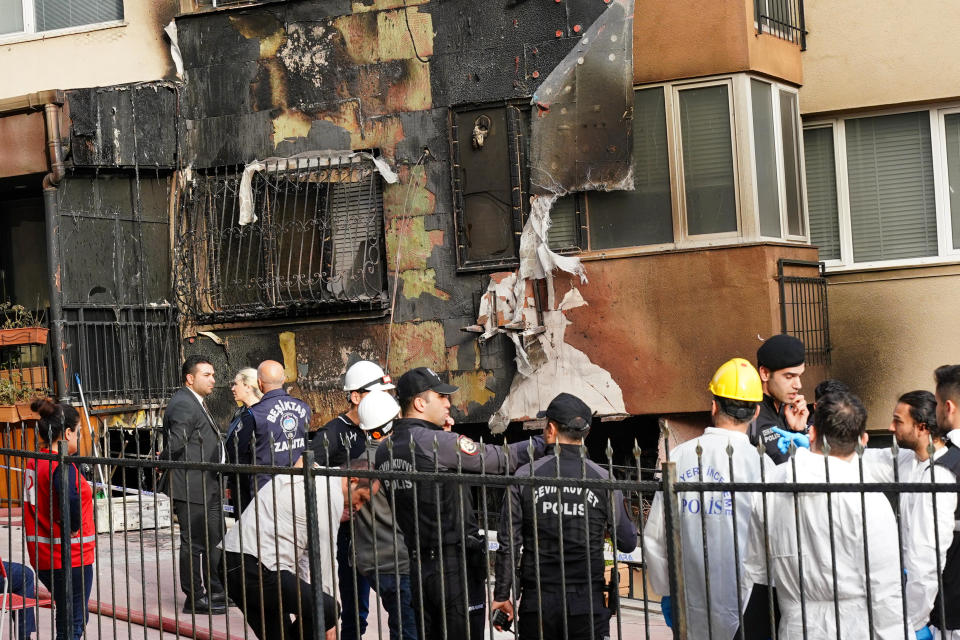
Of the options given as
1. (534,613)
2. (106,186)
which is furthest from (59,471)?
(106,186)

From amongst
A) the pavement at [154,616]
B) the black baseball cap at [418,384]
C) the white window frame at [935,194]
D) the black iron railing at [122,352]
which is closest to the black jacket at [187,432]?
the pavement at [154,616]

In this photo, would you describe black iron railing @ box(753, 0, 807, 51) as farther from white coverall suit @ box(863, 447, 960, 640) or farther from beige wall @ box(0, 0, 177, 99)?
white coverall suit @ box(863, 447, 960, 640)

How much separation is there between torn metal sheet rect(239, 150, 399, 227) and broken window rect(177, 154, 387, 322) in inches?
0.6

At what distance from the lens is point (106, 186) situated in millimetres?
12922

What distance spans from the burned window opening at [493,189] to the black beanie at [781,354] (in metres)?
5.07

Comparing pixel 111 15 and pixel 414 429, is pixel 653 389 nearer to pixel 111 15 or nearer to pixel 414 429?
pixel 414 429

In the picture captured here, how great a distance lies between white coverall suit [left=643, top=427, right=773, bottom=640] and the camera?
5.19m

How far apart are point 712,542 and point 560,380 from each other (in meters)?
6.48

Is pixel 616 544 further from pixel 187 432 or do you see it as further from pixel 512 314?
pixel 512 314

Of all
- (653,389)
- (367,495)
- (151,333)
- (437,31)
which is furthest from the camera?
(151,333)

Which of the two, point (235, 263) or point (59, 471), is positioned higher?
point (235, 263)

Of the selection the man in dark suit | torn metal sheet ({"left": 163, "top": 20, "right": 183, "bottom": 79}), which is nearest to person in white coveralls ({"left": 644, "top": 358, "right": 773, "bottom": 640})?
the man in dark suit

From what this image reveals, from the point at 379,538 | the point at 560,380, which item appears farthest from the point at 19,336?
the point at 379,538

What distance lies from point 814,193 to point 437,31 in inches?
169
